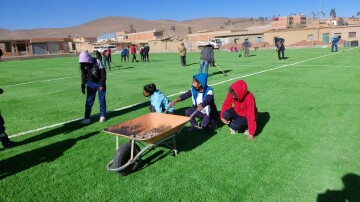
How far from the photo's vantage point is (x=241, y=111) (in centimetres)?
580

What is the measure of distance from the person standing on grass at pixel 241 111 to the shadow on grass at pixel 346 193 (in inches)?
73.9

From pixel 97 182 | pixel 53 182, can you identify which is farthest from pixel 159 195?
pixel 53 182

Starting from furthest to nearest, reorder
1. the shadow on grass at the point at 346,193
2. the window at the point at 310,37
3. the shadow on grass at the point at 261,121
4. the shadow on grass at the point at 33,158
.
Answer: the window at the point at 310,37 → the shadow on grass at the point at 261,121 → the shadow on grass at the point at 33,158 → the shadow on grass at the point at 346,193

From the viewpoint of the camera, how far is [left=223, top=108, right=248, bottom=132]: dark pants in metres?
5.63

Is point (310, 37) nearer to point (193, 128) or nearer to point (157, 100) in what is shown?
point (193, 128)

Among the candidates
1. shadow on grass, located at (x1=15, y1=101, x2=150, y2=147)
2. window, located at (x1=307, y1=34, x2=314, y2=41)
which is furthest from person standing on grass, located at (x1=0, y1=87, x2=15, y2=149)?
window, located at (x1=307, y1=34, x2=314, y2=41)

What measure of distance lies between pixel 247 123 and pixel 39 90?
10.3 metres

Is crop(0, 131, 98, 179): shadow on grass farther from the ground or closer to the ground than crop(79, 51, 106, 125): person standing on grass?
closer to the ground

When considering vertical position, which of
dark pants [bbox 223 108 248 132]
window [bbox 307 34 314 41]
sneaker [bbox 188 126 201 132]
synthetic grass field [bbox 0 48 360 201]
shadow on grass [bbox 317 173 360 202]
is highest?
window [bbox 307 34 314 41]

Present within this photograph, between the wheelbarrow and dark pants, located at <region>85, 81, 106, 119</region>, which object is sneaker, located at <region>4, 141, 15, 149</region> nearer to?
dark pants, located at <region>85, 81, 106, 119</region>

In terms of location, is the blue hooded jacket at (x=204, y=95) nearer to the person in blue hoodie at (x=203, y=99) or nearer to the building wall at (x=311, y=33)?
the person in blue hoodie at (x=203, y=99)

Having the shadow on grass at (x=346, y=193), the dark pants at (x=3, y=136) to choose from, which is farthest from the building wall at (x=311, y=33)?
the dark pants at (x=3, y=136)

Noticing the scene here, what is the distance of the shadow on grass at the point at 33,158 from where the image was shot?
4692 mm

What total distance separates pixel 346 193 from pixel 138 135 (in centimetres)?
294
